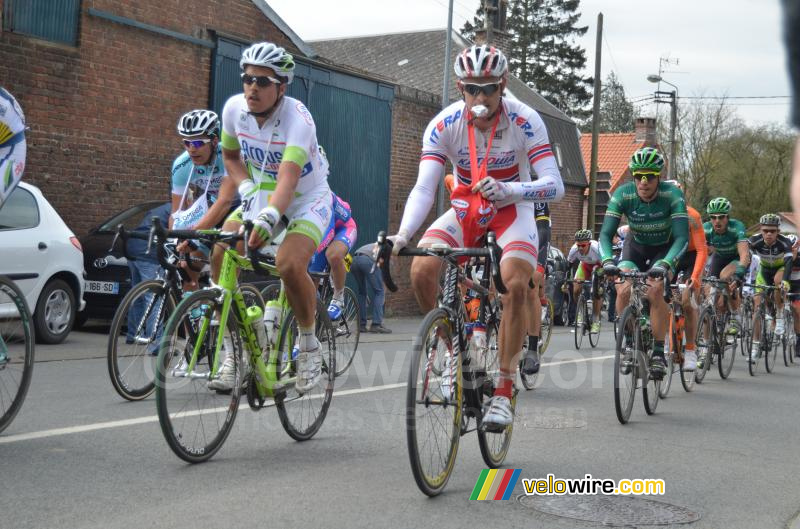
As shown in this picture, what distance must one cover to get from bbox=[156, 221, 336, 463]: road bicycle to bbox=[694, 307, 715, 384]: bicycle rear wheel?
6058 millimetres

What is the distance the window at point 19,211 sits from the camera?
37.8ft

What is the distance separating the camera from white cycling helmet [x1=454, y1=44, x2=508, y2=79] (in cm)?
598

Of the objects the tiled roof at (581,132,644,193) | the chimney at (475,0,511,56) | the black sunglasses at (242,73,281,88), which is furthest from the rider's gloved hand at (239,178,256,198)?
the tiled roof at (581,132,644,193)

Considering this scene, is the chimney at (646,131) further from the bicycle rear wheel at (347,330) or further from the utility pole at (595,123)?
the bicycle rear wheel at (347,330)

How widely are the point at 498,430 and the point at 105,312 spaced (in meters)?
9.32

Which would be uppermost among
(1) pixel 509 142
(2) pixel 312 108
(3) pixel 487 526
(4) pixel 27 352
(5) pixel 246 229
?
(2) pixel 312 108

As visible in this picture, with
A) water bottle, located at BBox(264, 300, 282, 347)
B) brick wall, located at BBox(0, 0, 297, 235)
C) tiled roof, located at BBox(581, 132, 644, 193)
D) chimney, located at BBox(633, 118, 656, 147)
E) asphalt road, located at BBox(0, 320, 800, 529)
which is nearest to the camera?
asphalt road, located at BBox(0, 320, 800, 529)

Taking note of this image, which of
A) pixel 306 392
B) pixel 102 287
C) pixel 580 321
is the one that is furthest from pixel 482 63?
pixel 580 321

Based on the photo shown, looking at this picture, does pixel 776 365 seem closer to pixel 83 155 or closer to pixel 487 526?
pixel 83 155

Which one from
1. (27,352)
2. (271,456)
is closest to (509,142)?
(271,456)

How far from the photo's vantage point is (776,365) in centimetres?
1542

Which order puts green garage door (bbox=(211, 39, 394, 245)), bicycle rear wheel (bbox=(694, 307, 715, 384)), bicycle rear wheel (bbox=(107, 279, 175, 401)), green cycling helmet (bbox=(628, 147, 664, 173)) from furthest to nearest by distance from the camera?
green garage door (bbox=(211, 39, 394, 245)) → bicycle rear wheel (bbox=(694, 307, 715, 384)) → green cycling helmet (bbox=(628, 147, 664, 173)) → bicycle rear wheel (bbox=(107, 279, 175, 401))

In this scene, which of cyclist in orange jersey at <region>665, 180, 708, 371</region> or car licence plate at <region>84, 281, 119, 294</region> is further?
car licence plate at <region>84, 281, 119, 294</region>

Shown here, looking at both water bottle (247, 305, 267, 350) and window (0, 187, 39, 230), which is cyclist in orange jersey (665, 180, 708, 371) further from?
window (0, 187, 39, 230)
